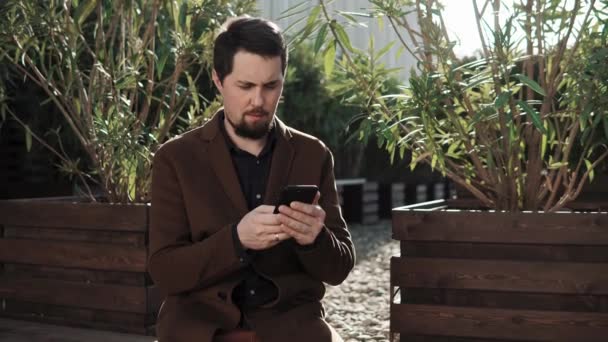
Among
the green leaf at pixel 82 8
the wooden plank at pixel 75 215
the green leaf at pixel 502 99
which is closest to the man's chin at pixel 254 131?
the green leaf at pixel 502 99

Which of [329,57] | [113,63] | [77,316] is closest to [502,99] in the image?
[329,57]

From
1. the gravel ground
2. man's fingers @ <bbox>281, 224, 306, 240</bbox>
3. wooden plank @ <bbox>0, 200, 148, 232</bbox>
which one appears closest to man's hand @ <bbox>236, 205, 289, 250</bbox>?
man's fingers @ <bbox>281, 224, 306, 240</bbox>

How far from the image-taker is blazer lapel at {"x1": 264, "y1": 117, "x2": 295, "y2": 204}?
86.7 inches

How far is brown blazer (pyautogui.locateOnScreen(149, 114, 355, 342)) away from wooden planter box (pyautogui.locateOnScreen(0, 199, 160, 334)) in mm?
1704

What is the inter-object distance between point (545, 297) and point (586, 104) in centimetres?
70

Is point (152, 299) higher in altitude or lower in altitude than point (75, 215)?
lower

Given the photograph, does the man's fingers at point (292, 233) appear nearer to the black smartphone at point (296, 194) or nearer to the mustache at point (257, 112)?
the black smartphone at point (296, 194)

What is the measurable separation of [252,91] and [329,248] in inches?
16.3

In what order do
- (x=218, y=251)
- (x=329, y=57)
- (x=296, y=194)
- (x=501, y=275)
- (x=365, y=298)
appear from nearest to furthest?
(x=296, y=194), (x=218, y=251), (x=501, y=275), (x=329, y=57), (x=365, y=298)

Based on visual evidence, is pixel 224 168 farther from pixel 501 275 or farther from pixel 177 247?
pixel 501 275

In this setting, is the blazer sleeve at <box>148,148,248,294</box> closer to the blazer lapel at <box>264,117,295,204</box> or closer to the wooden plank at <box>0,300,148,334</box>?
the blazer lapel at <box>264,117,295,204</box>

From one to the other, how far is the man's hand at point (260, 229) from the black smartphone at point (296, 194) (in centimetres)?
3

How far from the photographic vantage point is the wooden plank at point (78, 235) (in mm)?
3904

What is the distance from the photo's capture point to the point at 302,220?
1938 mm
